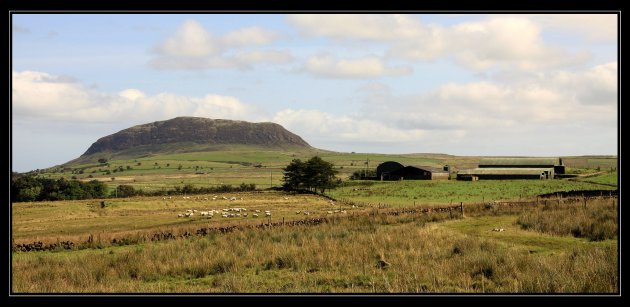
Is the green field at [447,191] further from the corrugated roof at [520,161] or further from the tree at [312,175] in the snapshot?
the corrugated roof at [520,161]

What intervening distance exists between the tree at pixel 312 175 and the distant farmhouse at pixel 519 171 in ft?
88.5

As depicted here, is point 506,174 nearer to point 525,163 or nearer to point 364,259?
point 525,163

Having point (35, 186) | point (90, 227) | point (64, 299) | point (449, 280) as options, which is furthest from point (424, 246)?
point (35, 186)

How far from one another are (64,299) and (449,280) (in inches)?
417

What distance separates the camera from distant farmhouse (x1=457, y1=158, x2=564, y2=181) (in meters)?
94.0

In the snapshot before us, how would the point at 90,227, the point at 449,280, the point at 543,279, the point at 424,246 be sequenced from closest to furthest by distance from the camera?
1. the point at 543,279
2. the point at 449,280
3. the point at 424,246
4. the point at 90,227

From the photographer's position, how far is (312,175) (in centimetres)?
8481

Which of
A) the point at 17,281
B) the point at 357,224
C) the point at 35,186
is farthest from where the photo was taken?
the point at 35,186

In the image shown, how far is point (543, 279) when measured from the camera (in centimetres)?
1340

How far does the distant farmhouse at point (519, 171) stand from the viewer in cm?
9400

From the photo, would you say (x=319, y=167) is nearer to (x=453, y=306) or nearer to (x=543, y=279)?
(x=543, y=279)

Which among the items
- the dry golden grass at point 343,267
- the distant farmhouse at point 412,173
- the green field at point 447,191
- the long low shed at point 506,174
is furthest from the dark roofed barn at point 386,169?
the dry golden grass at point 343,267

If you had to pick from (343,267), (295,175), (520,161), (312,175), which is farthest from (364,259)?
(520,161)

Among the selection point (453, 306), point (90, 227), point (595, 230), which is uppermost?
point (453, 306)
